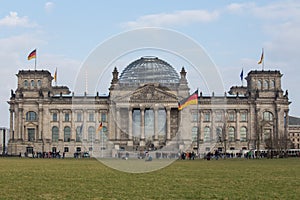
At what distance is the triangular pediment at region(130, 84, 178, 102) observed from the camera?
147m

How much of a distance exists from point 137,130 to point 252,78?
3533cm

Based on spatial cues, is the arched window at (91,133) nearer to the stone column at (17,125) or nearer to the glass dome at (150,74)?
the glass dome at (150,74)

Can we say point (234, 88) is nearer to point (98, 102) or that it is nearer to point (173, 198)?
point (98, 102)

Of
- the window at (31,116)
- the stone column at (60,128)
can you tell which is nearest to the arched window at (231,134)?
the stone column at (60,128)

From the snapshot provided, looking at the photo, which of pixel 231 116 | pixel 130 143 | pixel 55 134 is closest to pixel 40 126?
pixel 55 134

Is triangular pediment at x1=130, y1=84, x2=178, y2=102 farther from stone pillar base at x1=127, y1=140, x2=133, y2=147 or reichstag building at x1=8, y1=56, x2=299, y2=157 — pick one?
stone pillar base at x1=127, y1=140, x2=133, y2=147

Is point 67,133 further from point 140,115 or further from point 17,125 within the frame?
point 140,115

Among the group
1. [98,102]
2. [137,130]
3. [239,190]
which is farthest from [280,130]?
[239,190]

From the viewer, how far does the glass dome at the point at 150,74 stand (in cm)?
15650

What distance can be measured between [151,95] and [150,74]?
12291 millimetres

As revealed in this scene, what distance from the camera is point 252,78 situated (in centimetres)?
15150

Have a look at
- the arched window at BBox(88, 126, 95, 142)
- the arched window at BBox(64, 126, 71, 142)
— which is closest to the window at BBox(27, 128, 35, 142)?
the arched window at BBox(64, 126, 71, 142)

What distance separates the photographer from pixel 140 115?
150125 millimetres

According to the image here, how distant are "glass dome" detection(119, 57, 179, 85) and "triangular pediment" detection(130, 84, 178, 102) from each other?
7297mm
